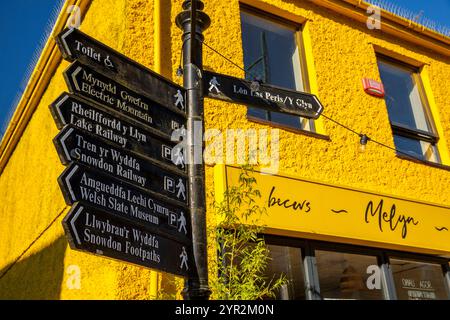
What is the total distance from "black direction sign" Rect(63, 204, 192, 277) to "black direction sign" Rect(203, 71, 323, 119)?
1.16m

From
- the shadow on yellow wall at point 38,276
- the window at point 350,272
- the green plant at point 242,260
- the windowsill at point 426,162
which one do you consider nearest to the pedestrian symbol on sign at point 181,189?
the green plant at point 242,260

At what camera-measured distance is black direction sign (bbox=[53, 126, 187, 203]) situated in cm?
284

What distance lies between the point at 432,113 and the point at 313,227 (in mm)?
3684

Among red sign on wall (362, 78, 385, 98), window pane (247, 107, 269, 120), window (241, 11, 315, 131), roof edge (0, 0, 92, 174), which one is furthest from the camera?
red sign on wall (362, 78, 385, 98)

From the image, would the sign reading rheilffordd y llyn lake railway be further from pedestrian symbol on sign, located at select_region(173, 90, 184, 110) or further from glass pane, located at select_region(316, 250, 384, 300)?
glass pane, located at select_region(316, 250, 384, 300)

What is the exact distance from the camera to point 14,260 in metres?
7.96

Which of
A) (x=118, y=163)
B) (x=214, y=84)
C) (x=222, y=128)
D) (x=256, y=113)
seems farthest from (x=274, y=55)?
(x=118, y=163)

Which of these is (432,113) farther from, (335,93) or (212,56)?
(212,56)

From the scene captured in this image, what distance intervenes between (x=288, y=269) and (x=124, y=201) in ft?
10.0

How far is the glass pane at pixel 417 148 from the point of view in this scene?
7.58 meters

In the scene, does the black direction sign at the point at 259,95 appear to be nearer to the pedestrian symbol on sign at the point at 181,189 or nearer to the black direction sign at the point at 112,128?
the black direction sign at the point at 112,128

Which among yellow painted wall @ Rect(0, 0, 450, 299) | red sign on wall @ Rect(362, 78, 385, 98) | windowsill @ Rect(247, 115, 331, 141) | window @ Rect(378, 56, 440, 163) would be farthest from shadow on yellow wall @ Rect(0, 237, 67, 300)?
window @ Rect(378, 56, 440, 163)

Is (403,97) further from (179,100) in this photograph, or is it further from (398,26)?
(179,100)
